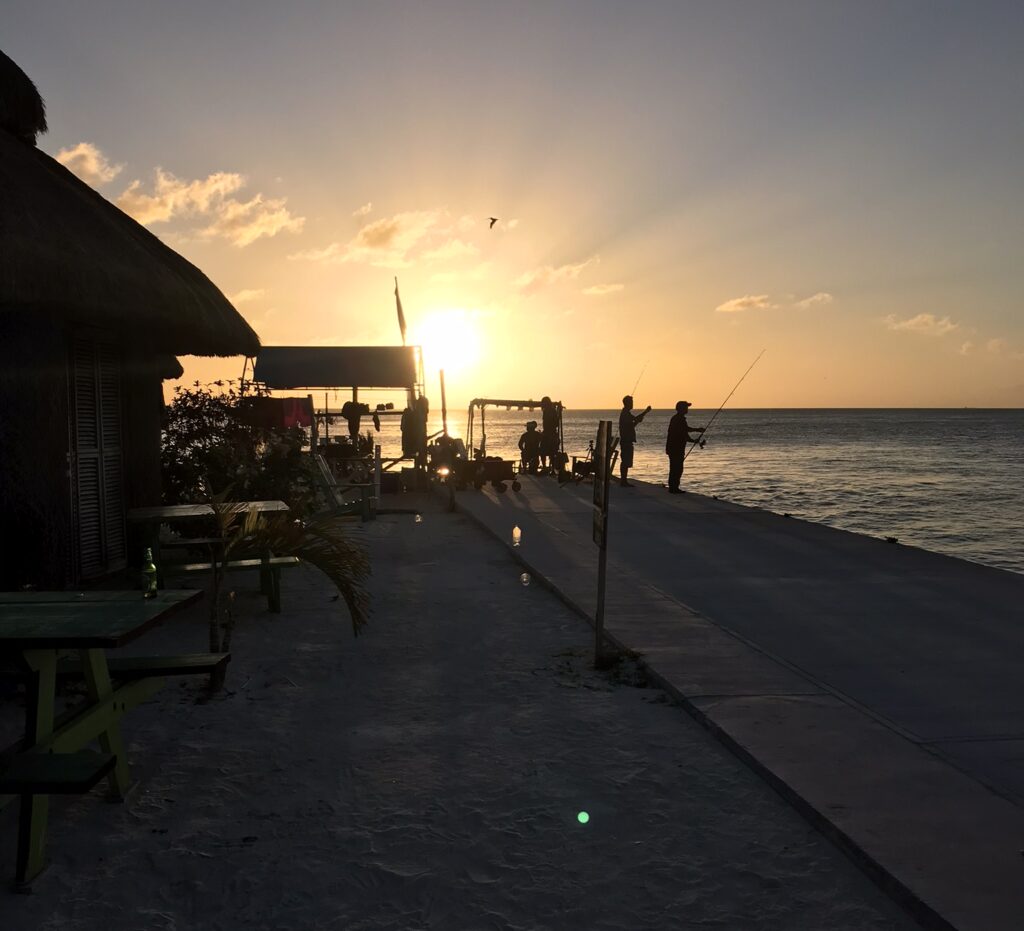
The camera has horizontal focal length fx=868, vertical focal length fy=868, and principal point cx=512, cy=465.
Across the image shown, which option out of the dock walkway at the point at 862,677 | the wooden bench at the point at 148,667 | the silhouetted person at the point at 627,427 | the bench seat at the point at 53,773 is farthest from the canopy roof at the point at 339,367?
the bench seat at the point at 53,773

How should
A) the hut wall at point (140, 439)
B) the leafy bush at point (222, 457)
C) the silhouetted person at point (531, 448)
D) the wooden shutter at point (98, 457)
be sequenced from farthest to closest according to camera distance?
1. the silhouetted person at point (531, 448)
2. the leafy bush at point (222, 457)
3. the hut wall at point (140, 439)
4. the wooden shutter at point (98, 457)

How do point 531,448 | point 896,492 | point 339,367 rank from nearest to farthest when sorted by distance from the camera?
point 339,367 < point 531,448 < point 896,492

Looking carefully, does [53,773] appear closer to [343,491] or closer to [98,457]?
[98,457]

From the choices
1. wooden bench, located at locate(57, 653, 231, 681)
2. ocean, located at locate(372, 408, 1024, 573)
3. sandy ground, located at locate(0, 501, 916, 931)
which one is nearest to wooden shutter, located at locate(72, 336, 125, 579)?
sandy ground, located at locate(0, 501, 916, 931)

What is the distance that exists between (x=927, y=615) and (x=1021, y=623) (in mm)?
688

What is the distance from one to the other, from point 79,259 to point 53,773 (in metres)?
4.79

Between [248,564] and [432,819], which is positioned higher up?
[248,564]

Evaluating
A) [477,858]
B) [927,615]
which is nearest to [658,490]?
[927,615]

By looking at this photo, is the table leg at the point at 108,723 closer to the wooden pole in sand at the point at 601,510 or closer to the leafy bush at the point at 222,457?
the wooden pole in sand at the point at 601,510

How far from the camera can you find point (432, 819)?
373cm

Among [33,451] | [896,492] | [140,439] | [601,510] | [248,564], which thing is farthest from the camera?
[896,492]

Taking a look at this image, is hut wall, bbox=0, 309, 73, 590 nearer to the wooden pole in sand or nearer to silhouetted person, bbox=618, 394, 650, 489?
the wooden pole in sand

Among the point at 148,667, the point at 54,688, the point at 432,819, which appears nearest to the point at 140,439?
the point at 148,667

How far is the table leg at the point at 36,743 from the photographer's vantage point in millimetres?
3229
